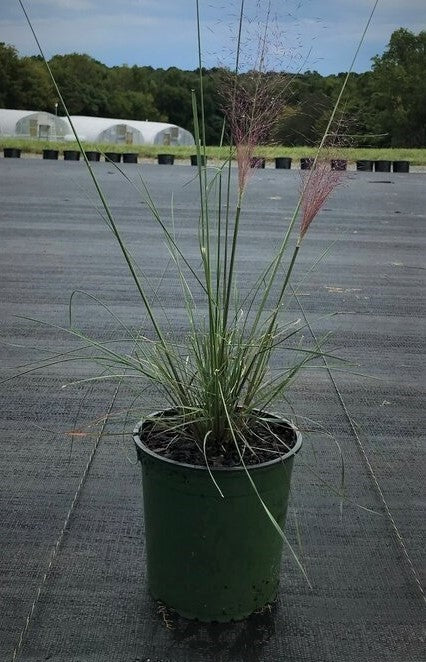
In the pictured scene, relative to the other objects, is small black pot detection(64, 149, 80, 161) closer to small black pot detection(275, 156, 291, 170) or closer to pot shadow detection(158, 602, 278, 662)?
small black pot detection(275, 156, 291, 170)

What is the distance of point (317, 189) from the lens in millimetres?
1501

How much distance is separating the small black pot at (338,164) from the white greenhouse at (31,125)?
3059cm

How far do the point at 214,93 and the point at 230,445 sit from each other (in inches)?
29.5

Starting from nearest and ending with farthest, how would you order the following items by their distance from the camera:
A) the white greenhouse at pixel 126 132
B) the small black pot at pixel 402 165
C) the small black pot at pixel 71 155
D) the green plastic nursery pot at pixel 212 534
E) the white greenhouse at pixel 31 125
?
the green plastic nursery pot at pixel 212 534 < the small black pot at pixel 402 165 < the small black pot at pixel 71 155 < the white greenhouse at pixel 31 125 < the white greenhouse at pixel 126 132

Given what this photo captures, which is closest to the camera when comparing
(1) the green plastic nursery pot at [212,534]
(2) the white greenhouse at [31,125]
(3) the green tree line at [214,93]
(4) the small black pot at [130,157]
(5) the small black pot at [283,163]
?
(1) the green plastic nursery pot at [212,534]

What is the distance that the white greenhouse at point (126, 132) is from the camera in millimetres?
32812

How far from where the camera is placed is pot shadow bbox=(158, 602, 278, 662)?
1.47 m

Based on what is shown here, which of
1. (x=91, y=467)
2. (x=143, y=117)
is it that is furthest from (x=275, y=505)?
(x=143, y=117)

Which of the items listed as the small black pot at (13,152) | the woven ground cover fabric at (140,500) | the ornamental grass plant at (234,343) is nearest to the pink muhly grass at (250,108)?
the ornamental grass plant at (234,343)

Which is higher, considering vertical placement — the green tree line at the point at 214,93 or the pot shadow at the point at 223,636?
the green tree line at the point at 214,93

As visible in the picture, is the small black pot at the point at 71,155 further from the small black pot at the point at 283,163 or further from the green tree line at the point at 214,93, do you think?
the small black pot at the point at 283,163

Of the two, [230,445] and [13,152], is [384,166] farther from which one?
[230,445]

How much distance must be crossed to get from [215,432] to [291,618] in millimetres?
416

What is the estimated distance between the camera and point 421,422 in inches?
103
